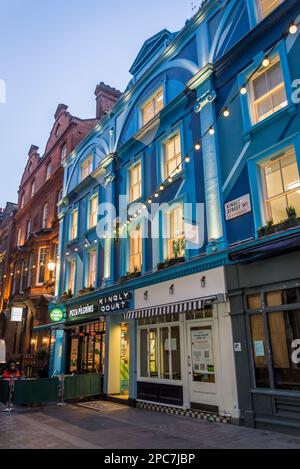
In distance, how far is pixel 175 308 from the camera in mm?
10562

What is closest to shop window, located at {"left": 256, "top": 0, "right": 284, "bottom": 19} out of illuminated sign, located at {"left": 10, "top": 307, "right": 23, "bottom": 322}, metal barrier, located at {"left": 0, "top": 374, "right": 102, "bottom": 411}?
metal barrier, located at {"left": 0, "top": 374, "right": 102, "bottom": 411}

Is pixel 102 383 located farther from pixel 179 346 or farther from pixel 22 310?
pixel 22 310

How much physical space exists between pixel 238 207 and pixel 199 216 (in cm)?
158

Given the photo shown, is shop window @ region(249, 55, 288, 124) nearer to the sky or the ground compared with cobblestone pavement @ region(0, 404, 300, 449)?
nearer to the sky

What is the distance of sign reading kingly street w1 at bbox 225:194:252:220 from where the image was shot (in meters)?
9.68

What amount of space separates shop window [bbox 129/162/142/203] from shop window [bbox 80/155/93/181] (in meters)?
4.57

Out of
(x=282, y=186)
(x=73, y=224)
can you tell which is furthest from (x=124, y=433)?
(x=73, y=224)

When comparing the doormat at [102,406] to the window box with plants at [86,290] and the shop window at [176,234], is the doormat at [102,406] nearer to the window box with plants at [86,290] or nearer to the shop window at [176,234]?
the window box with plants at [86,290]

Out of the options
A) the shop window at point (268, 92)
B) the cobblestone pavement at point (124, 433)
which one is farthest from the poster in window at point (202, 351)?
the shop window at point (268, 92)

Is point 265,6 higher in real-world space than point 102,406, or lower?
higher

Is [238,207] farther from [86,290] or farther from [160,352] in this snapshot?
[86,290]

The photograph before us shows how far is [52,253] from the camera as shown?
75.6 feet

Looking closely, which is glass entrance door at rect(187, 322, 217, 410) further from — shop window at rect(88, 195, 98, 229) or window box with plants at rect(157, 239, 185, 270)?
shop window at rect(88, 195, 98, 229)
